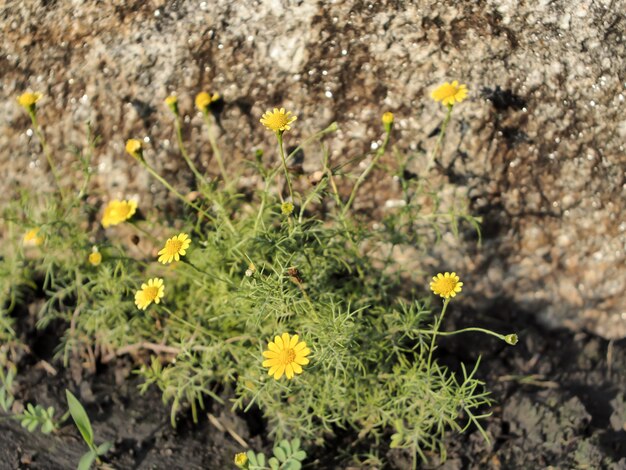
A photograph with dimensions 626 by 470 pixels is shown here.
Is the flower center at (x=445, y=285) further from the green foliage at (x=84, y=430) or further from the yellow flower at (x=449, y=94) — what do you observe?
the green foliage at (x=84, y=430)

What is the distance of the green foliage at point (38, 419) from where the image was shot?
263cm

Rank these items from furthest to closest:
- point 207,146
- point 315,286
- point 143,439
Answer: point 207,146
point 143,439
point 315,286

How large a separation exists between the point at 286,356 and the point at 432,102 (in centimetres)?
117

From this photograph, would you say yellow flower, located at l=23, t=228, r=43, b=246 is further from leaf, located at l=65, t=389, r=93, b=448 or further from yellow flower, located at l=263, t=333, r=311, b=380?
yellow flower, located at l=263, t=333, r=311, b=380

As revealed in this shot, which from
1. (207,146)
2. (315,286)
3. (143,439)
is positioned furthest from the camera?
(207,146)

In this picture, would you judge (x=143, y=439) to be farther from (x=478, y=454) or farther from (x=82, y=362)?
(x=478, y=454)

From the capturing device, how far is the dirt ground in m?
2.60

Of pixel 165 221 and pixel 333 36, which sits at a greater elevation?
pixel 333 36

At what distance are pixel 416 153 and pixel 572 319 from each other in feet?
2.97

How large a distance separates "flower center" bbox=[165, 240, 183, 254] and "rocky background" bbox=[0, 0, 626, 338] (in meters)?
0.76

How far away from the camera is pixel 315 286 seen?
2.53 metres

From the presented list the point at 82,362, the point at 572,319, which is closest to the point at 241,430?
the point at 82,362

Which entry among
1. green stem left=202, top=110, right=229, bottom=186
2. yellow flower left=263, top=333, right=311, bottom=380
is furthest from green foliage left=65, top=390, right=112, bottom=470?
green stem left=202, top=110, right=229, bottom=186

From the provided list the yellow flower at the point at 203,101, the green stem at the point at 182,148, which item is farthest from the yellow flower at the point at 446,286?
the yellow flower at the point at 203,101
